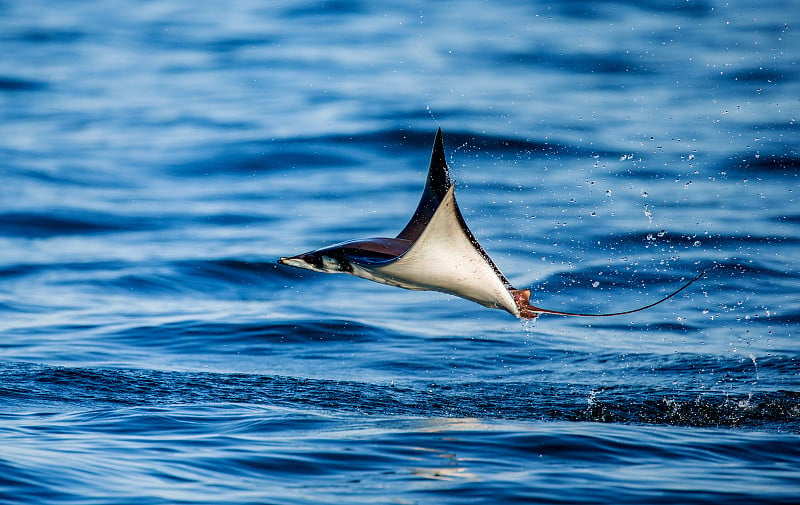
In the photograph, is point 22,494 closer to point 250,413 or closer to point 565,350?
point 250,413

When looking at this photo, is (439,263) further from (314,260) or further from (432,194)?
(432,194)

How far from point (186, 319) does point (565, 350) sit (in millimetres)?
2861

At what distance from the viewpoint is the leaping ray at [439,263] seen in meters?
4.12

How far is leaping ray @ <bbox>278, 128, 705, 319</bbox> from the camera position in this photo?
412 cm

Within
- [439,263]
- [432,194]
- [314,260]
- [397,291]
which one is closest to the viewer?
[439,263]

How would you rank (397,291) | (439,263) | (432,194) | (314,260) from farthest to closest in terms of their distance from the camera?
(397,291) < (432,194) < (314,260) < (439,263)

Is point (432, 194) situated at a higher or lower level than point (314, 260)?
higher

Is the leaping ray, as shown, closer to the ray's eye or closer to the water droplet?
the ray's eye

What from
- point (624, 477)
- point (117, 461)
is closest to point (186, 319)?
point (117, 461)

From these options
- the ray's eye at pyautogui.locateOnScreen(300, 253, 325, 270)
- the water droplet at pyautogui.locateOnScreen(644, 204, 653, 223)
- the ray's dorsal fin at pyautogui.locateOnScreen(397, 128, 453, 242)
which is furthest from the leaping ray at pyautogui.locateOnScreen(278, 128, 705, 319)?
the water droplet at pyautogui.locateOnScreen(644, 204, 653, 223)

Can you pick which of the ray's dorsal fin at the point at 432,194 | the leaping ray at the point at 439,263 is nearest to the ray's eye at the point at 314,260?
the leaping ray at the point at 439,263

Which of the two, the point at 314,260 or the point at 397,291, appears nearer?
the point at 314,260

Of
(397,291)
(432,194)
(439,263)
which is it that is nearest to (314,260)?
(439,263)

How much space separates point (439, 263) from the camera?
14.2ft
